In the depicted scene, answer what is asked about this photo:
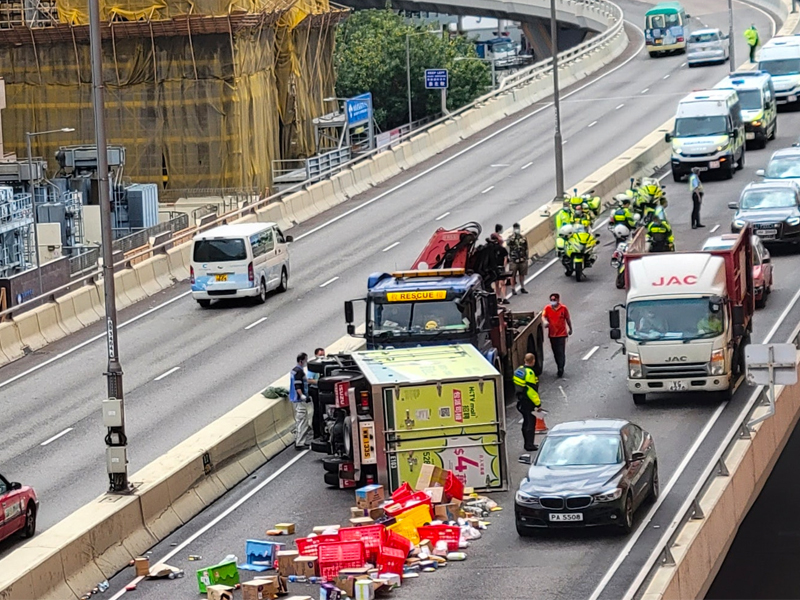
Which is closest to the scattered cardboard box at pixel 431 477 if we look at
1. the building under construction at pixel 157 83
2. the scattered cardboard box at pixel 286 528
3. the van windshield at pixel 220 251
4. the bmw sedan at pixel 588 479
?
the bmw sedan at pixel 588 479

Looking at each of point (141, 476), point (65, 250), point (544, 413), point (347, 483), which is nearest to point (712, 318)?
point (544, 413)

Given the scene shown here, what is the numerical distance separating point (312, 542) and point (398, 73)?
78167 mm

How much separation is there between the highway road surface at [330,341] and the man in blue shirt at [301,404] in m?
0.68

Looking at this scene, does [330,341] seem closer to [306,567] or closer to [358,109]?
[306,567]

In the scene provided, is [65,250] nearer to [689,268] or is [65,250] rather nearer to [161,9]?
[161,9]

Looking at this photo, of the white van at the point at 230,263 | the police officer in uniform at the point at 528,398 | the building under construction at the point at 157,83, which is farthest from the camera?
Answer: the building under construction at the point at 157,83

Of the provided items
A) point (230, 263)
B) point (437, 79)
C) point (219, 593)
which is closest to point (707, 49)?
point (437, 79)

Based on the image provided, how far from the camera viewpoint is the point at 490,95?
69562 mm

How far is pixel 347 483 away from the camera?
25109mm

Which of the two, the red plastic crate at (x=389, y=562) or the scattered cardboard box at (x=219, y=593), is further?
the red plastic crate at (x=389, y=562)

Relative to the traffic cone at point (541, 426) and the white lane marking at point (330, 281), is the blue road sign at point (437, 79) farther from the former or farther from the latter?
the traffic cone at point (541, 426)

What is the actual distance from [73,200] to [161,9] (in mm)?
13585

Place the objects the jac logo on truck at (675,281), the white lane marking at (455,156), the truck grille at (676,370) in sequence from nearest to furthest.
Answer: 1. the truck grille at (676,370)
2. the jac logo on truck at (675,281)
3. the white lane marking at (455,156)

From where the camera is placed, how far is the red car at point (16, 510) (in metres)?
22.8
